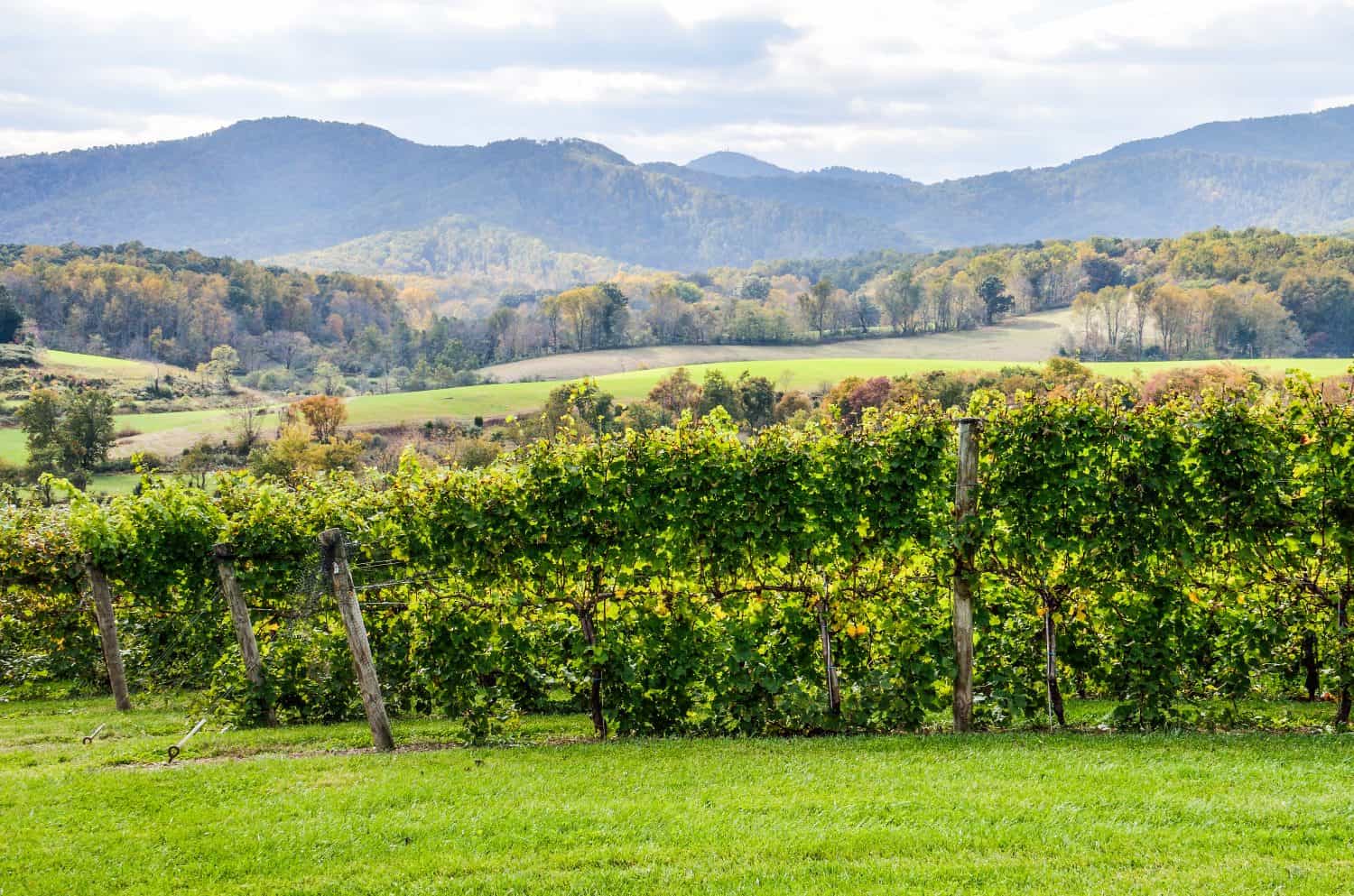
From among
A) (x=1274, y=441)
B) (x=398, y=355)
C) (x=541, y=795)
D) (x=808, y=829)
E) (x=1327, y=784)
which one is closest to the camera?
(x=808, y=829)

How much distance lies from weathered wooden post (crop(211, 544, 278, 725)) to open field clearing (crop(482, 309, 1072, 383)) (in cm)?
12568

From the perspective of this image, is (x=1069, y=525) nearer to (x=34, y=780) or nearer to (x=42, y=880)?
(x=42, y=880)

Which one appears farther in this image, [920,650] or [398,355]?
[398,355]

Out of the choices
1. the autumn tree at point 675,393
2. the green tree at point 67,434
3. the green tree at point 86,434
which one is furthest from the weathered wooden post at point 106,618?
the autumn tree at point 675,393

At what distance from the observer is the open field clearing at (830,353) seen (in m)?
141

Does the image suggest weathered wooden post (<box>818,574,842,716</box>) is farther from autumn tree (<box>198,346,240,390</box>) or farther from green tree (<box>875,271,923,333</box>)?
green tree (<box>875,271,923,333</box>)

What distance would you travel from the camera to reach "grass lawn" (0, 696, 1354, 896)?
578cm

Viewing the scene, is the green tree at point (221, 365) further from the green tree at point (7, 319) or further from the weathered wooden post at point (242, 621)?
the weathered wooden post at point (242, 621)

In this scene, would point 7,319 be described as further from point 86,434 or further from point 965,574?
point 965,574

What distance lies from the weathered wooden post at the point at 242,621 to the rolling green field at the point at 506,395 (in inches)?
3410

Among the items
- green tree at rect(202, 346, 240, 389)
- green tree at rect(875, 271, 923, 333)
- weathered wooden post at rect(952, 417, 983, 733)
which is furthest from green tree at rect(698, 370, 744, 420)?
weathered wooden post at rect(952, 417, 983, 733)

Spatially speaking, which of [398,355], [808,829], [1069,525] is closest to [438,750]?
[808,829]

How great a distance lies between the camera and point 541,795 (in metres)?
7.46

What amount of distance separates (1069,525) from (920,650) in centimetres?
184
